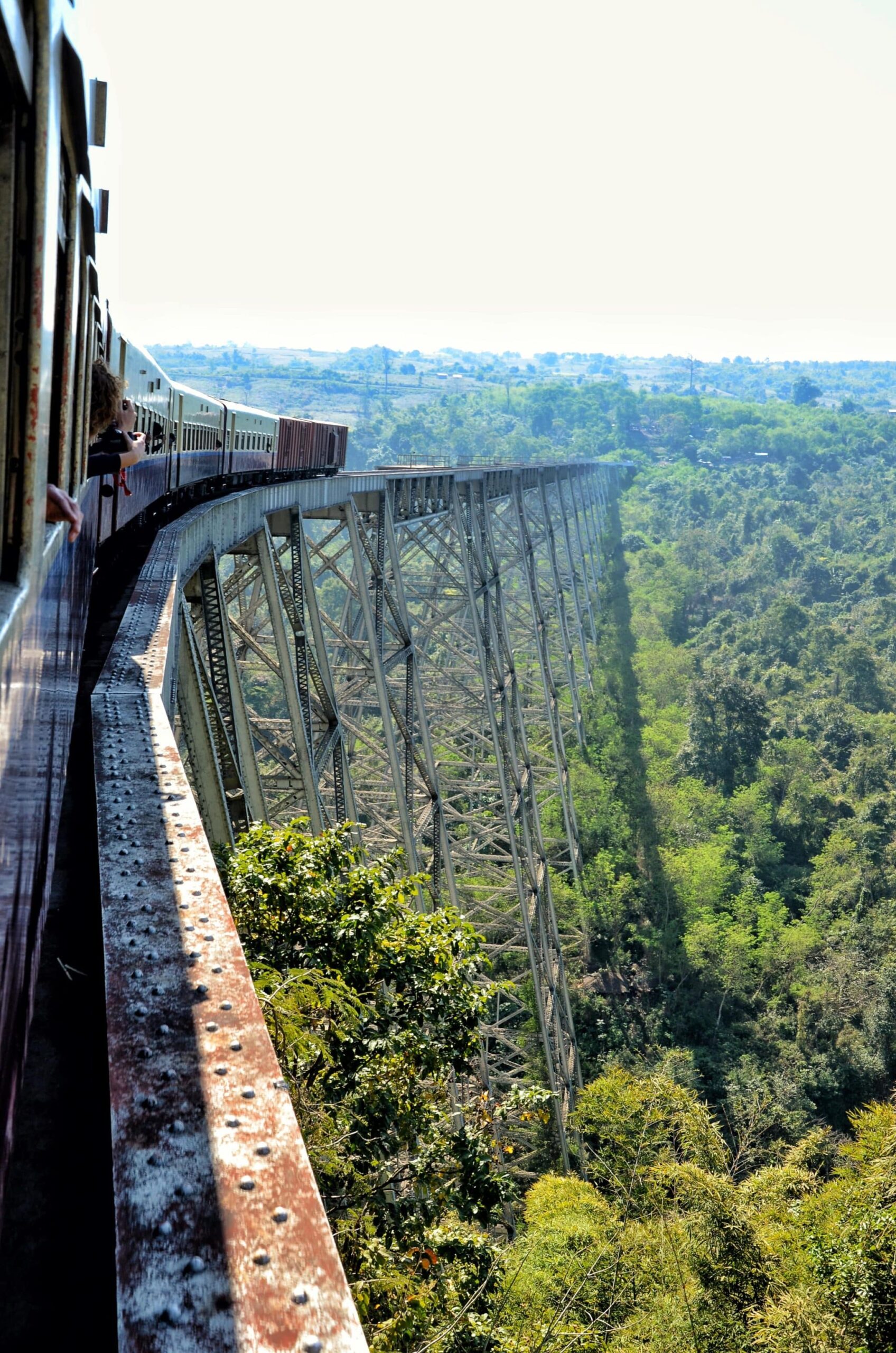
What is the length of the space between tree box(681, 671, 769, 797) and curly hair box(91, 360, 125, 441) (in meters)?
35.9

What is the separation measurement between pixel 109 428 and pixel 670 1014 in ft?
81.2

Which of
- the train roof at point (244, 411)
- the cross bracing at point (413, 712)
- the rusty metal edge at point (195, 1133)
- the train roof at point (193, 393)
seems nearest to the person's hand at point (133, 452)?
the cross bracing at point (413, 712)

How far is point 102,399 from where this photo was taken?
3777mm

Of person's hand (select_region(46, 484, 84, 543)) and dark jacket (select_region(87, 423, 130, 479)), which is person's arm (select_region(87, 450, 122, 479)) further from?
person's hand (select_region(46, 484, 84, 543))

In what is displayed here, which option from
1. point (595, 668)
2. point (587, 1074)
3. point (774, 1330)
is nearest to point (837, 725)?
point (595, 668)

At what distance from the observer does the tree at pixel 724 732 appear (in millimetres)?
38625

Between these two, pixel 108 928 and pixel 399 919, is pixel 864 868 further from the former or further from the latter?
pixel 108 928

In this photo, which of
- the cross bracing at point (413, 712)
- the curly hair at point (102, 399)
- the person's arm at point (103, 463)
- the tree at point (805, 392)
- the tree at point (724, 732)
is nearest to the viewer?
the curly hair at point (102, 399)

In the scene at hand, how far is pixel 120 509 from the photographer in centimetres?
671

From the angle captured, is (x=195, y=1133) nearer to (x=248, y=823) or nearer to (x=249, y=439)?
(x=248, y=823)

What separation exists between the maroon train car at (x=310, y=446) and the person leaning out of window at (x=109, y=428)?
505 inches

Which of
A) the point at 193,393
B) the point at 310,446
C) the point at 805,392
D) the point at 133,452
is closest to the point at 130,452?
the point at 133,452

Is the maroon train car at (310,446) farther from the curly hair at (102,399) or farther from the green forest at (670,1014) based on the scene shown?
the curly hair at (102,399)

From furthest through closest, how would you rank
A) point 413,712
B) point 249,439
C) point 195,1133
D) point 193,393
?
point 249,439
point 413,712
point 193,393
point 195,1133
